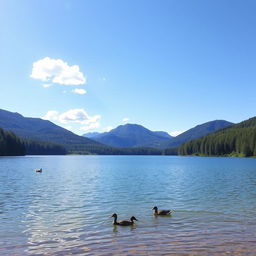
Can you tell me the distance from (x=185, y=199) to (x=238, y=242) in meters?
20.2

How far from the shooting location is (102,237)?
22.5 metres

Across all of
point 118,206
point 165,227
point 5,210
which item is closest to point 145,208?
point 118,206

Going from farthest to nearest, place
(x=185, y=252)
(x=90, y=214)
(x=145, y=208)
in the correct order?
(x=145, y=208), (x=90, y=214), (x=185, y=252)

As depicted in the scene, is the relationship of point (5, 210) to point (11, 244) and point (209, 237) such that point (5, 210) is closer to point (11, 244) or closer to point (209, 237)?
point (11, 244)

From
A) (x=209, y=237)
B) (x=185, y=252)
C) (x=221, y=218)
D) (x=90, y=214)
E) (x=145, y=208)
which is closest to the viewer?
(x=185, y=252)

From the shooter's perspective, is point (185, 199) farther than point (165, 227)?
Yes

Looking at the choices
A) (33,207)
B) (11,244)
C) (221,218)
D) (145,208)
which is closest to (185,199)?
(145,208)

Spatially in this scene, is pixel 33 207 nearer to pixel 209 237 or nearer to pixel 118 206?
pixel 118 206

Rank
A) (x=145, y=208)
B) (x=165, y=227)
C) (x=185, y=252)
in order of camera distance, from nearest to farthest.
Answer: (x=185, y=252) → (x=165, y=227) → (x=145, y=208)

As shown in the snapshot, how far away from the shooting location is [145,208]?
34562mm

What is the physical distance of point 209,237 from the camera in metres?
21.9

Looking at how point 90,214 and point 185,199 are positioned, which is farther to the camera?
point 185,199

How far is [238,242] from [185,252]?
4213 millimetres

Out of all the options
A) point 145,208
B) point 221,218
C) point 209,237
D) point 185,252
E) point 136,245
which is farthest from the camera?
point 145,208
